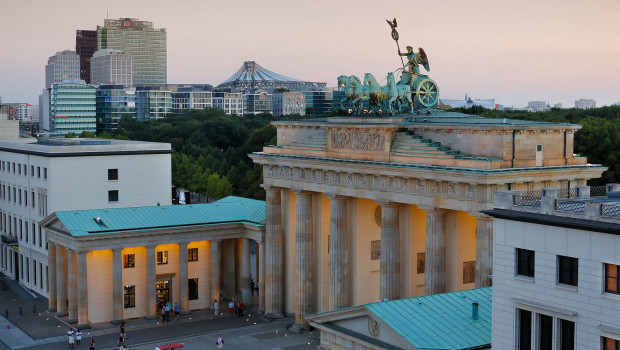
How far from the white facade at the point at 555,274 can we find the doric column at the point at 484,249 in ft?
67.1

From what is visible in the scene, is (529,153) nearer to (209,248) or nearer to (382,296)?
(382,296)

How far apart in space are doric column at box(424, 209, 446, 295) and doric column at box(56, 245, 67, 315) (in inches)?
1513

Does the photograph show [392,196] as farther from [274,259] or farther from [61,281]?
[61,281]

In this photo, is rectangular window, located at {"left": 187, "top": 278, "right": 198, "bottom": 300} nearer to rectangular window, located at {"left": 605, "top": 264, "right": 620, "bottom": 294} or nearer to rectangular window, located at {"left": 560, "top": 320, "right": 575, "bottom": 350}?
rectangular window, located at {"left": 560, "top": 320, "right": 575, "bottom": 350}

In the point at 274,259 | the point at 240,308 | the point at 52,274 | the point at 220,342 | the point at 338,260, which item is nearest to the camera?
the point at 220,342

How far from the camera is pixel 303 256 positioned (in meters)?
80.3

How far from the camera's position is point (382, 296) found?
234 feet

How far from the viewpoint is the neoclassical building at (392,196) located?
206 feet

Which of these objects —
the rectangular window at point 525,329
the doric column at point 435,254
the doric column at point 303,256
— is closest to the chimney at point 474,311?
the rectangular window at point 525,329

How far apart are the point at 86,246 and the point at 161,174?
2553 centimetres

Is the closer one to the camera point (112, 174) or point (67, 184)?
point (67, 184)

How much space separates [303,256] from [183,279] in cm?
1357

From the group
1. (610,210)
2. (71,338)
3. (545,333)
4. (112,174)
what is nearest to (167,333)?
(71,338)

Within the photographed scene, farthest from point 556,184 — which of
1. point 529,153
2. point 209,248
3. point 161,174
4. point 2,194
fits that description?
point 2,194
